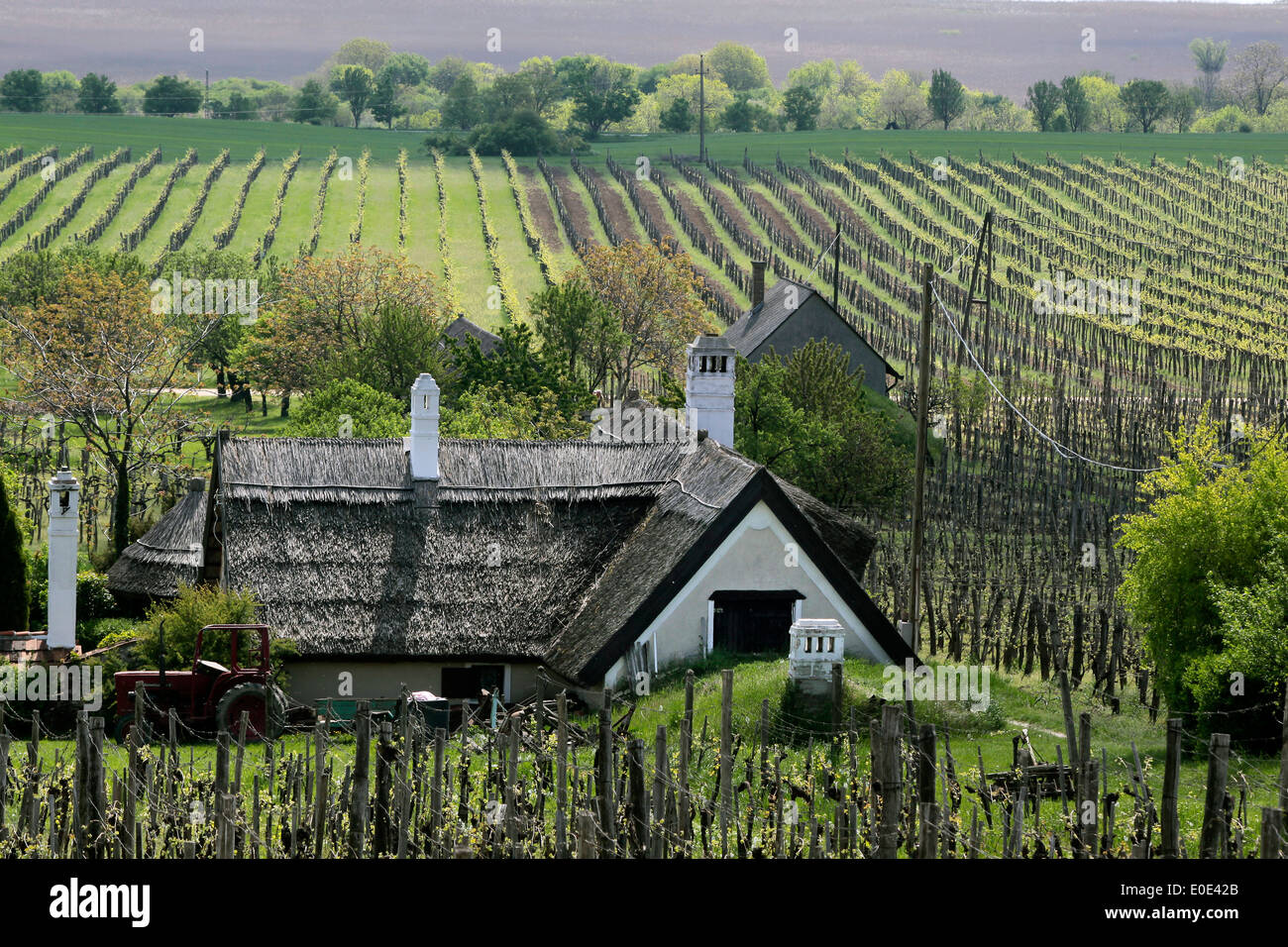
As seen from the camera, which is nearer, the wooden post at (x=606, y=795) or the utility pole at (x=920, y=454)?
the wooden post at (x=606, y=795)

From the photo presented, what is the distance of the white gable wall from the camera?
24484 millimetres

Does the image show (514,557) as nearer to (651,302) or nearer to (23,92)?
(651,302)

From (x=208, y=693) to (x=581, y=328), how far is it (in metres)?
49.1

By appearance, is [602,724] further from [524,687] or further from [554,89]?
[554,89]

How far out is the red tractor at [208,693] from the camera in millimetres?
22469

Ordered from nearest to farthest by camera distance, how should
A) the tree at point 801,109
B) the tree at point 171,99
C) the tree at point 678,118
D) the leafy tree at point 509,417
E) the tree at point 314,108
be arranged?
the leafy tree at point 509,417 → the tree at point 678,118 → the tree at point 171,99 → the tree at point 801,109 → the tree at point 314,108

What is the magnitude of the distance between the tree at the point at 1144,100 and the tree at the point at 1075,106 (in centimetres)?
401

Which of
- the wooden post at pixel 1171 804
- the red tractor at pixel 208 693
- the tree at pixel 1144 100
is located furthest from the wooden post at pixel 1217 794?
the tree at pixel 1144 100

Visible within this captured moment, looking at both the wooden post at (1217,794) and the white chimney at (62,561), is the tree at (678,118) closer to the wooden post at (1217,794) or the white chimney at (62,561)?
the white chimney at (62,561)

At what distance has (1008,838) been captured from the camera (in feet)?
48.7

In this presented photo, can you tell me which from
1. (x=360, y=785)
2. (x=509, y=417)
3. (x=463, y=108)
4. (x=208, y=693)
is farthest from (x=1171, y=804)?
(x=463, y=108)

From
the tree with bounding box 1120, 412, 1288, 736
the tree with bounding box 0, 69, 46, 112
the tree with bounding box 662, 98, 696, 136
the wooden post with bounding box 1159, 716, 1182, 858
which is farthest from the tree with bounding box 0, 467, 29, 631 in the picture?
the tree with bounding box 0, 69, 46, 112

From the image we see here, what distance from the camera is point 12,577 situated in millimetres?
28609

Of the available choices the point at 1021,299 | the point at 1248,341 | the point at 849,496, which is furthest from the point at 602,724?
the point at 1021,299
